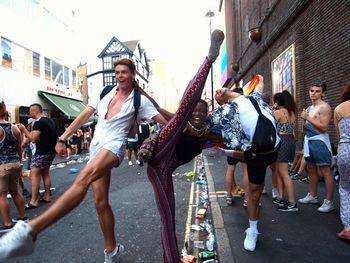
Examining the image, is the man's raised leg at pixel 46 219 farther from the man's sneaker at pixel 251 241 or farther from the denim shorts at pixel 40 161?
the denim shorts at pixel 40 161

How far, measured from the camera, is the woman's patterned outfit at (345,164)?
11.5ft

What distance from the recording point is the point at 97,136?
319 centimetres

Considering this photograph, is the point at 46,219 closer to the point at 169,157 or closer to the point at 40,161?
the point at 169,157

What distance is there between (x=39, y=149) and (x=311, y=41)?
276 inches

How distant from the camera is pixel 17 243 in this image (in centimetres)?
192

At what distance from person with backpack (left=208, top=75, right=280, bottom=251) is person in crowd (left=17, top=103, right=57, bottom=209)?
3990 millimetres

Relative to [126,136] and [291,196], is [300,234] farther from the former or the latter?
[126,136]

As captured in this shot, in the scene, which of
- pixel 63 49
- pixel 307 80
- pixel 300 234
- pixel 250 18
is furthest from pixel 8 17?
pixel 300 234

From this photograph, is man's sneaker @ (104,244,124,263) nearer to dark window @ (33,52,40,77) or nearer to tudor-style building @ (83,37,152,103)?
dark window @ (33,52,40,77)

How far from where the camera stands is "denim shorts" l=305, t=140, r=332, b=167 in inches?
180

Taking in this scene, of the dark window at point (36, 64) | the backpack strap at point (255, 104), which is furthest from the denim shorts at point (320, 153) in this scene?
the dark window at point (36, 64)

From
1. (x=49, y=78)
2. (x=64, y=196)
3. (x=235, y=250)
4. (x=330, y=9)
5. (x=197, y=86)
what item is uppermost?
(x=49, y=78)

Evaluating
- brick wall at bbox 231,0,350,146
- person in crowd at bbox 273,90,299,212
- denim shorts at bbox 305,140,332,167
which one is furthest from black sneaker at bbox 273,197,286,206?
brick wall at bbox 231,0,350,146

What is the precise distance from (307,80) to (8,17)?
1664 centimetres
